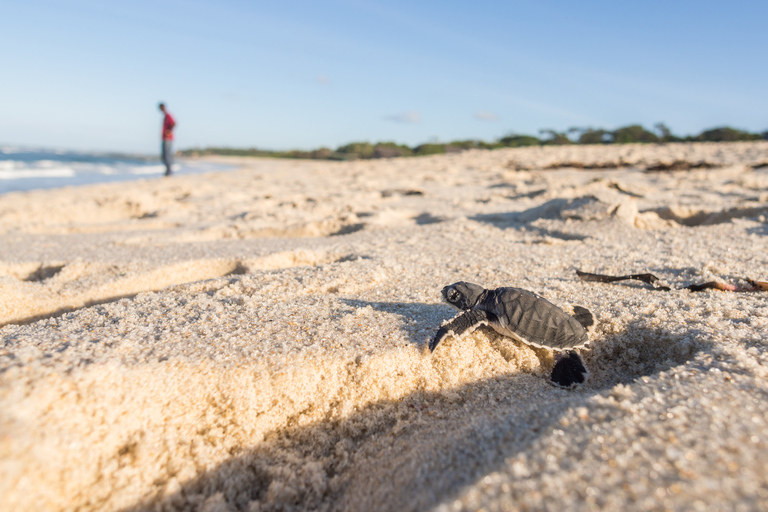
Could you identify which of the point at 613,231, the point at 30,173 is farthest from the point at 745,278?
the point at 30,173

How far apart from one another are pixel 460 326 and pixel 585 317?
56 centimetres

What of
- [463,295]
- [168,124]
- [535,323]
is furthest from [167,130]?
[535,323]

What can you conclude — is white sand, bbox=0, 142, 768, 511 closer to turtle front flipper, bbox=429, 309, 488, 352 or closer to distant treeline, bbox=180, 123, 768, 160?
turtle front flipper, bbox=429, 309, 488, 352

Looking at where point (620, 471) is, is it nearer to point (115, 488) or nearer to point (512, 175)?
point (115, 488)

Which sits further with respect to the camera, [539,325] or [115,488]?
[539,325]

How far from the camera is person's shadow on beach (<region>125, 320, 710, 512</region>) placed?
0.99 metres

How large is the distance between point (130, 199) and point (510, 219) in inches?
186

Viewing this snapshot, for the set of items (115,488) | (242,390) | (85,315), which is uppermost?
(85,315)

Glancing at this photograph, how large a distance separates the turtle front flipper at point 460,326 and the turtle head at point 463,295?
0.34 feet

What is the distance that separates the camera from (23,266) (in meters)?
2.68

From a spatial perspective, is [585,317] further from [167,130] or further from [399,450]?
[167,130]

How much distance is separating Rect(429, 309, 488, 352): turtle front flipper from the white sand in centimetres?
7

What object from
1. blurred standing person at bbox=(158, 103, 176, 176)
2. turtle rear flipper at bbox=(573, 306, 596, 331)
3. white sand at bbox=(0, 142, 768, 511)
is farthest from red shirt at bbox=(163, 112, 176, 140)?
turtle rear flipper at bbox=(573, 306, 596, 331)

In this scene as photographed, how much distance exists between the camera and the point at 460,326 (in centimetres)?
152
